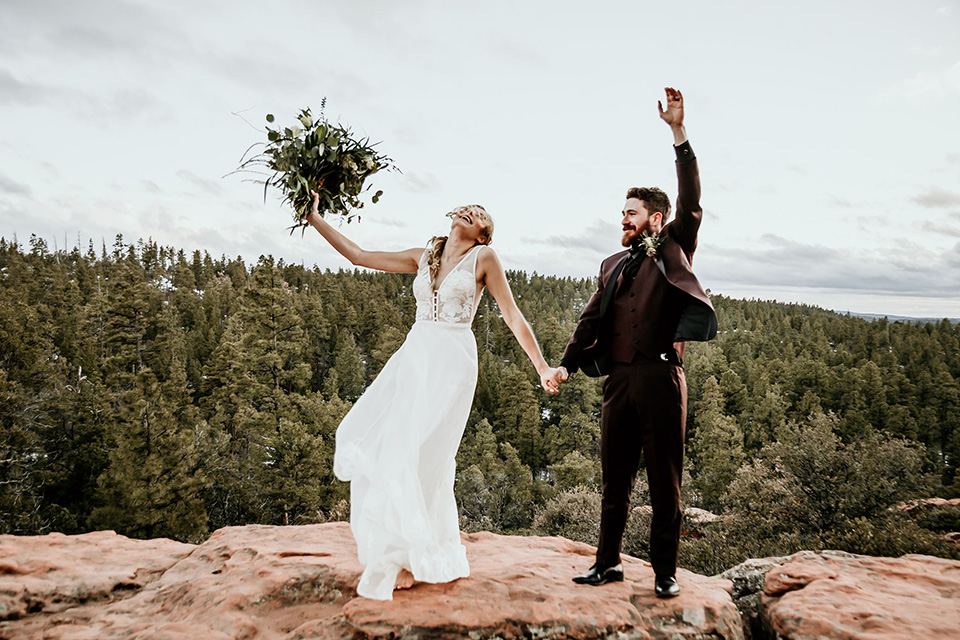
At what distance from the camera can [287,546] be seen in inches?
191

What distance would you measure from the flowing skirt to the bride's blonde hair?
0.45 metres

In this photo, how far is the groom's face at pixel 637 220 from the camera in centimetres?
370

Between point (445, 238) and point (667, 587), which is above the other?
point (445, 238)

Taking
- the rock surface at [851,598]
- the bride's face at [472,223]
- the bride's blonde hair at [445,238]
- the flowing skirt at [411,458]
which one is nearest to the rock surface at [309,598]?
the flowing skirt at [411,458]

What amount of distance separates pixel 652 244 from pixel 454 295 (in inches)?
58.0

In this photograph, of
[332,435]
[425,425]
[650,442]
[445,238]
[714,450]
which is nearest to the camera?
[650,442]

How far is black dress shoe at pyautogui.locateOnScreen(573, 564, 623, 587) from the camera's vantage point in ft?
12.5

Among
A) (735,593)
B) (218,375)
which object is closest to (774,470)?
(735,593)

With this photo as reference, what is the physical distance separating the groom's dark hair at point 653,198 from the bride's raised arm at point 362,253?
1.79 m

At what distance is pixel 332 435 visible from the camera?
30.0m

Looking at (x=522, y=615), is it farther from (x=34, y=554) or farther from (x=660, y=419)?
(x=34, y=554)

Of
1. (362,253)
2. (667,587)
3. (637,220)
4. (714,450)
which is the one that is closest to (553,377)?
(637,220)

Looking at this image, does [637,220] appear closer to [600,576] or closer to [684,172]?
[684,172]

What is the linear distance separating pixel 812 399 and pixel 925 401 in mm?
15853
